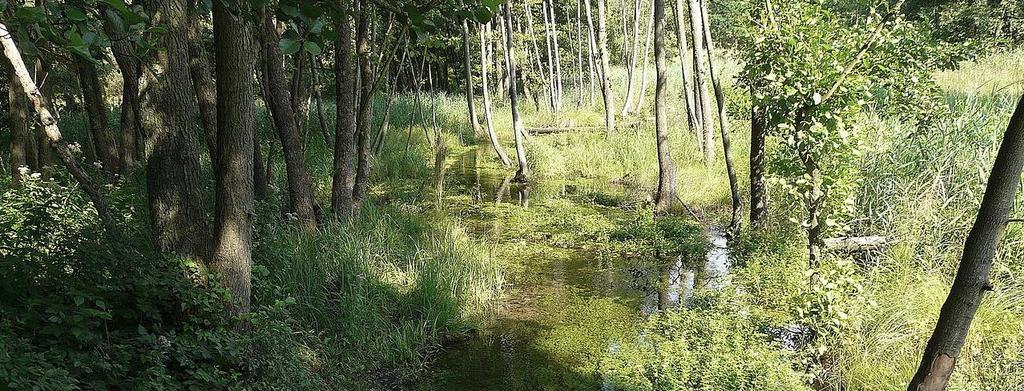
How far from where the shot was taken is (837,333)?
10.5ft

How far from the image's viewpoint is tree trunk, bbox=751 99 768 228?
16.0ft

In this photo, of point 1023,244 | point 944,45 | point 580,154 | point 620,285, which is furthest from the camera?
point 580,154

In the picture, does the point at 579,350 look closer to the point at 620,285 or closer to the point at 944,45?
the point at 620,285

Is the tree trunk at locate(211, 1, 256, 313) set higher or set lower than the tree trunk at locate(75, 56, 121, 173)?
lower

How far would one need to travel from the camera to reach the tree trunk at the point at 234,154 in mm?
2617

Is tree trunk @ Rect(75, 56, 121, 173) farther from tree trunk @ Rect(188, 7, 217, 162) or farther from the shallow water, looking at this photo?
the shallow water

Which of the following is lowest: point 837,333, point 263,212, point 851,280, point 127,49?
point 837,333

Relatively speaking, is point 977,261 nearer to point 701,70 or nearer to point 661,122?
point 701,70

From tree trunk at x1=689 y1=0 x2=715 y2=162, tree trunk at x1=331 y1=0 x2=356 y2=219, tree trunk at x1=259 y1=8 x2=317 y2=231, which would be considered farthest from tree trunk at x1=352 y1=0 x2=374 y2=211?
tree trunk at x1=689 y1=0 x2=715 y2=162

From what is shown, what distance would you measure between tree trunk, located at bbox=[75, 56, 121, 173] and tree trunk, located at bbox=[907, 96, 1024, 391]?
7028 millimetres

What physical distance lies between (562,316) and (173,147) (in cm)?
301

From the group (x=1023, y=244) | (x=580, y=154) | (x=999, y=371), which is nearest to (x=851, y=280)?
(x=999, y=371)

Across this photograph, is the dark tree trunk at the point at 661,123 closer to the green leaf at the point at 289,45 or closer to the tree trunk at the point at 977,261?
the tree trunk at the point at 977,261

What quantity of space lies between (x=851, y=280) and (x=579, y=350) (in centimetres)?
176
